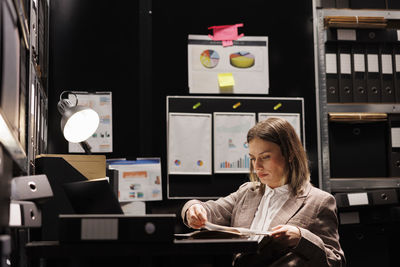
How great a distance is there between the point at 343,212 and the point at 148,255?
2.07 meters

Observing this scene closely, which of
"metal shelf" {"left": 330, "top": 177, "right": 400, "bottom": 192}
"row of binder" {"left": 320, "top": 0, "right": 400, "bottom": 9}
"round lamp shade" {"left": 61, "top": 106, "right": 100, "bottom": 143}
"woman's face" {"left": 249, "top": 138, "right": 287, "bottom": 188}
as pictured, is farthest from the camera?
"row of binder" {"left": 320, "top": 0, "right": 400, "bottom": 9}

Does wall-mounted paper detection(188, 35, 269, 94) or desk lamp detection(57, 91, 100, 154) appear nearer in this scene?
desk lamp detection(57, 91, 100, 154)

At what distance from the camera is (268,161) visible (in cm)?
201

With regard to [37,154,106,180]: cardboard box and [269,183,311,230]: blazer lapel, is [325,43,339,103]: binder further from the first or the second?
[37,154,106,180]: cardboard box

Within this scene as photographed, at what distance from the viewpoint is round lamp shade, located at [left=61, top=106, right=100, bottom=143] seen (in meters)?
2.15

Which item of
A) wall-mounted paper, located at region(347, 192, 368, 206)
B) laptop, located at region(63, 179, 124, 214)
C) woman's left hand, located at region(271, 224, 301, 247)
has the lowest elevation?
wall-mounted paper, located at region(347, 192, 368, 206)

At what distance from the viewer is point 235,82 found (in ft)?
10.4

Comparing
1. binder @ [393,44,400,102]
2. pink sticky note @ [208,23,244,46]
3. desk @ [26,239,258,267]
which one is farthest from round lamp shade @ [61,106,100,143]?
binder @ [393,44,400,102]

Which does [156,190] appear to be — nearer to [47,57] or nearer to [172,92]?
[172,92]

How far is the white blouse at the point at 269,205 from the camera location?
6.48 feet

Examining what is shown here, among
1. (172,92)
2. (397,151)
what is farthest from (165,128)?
(397,151)

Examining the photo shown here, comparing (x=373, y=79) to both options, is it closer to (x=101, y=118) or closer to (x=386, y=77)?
(x=386, y=77)

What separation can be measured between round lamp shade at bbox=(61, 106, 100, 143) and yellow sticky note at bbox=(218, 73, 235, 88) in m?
1.13

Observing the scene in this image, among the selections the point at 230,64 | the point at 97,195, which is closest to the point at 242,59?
the point at 230,64
